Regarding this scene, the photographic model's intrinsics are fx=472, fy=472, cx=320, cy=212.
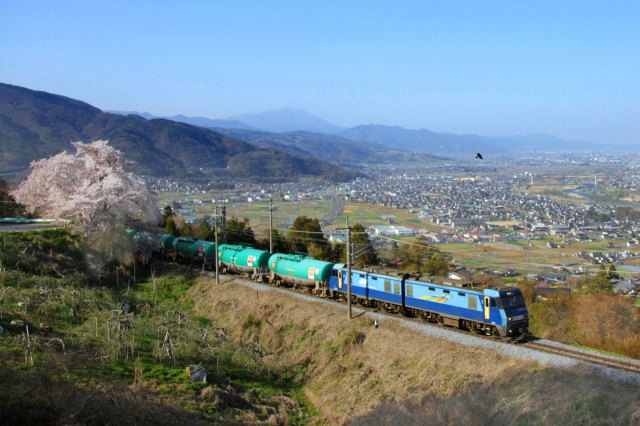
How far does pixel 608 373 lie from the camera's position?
15.2m

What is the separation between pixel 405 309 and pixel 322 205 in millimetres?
51804

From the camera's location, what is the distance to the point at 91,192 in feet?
107

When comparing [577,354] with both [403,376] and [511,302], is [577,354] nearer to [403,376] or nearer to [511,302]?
[511,302]

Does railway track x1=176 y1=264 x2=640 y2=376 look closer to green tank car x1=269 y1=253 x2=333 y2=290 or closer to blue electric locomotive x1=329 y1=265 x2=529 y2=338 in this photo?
blue electric locomotive x1=329 y1=265 x2=529 y2=338

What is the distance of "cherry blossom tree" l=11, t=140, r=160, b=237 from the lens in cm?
3291

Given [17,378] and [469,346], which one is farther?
[469,346]

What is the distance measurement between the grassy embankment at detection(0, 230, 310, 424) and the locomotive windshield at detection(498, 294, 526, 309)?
8.74 m

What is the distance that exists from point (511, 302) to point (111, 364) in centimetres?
1542

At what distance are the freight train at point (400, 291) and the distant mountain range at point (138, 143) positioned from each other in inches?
2530

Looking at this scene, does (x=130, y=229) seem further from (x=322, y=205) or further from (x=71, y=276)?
(x=322, y=205)

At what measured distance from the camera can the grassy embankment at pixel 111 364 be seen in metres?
11.5

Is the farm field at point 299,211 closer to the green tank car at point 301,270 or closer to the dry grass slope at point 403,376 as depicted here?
the green tank car at point 301,270

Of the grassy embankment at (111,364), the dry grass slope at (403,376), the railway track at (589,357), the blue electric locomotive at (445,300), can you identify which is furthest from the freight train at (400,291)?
the grassy embankment at (111,364)

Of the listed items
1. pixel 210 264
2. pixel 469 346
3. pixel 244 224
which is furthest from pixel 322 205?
pixel 469 346
